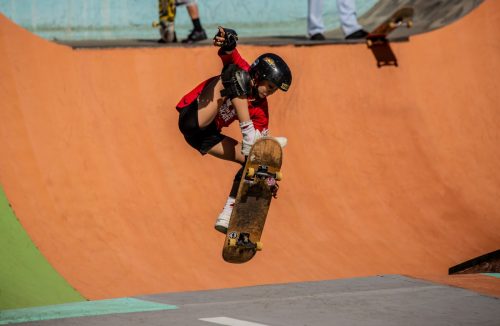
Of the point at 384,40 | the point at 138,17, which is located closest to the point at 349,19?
the point at 384,40

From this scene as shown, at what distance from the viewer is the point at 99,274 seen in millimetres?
8242

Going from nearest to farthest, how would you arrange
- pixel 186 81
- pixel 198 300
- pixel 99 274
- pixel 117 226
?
pixel 198 300 < pixel 99 274 < pixel 117 226 < pixel 186 81

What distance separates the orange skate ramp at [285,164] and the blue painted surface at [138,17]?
4.42 metres

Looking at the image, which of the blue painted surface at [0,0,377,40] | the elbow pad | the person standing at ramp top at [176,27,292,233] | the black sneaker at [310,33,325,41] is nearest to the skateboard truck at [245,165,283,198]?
the person standing at ramp top at [176,27,292,233]

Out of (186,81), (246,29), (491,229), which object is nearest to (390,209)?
(491,229)

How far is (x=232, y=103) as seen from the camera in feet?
24.0

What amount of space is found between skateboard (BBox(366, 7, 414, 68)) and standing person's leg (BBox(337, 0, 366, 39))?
25.1 inches

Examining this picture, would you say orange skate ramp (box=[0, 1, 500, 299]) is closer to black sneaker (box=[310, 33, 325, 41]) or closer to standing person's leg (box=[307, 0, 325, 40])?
black sneaker (box=[310, 33, 325, 41])

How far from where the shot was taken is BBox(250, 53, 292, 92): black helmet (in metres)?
7.27

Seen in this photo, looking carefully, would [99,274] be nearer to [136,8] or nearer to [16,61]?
[16,61]

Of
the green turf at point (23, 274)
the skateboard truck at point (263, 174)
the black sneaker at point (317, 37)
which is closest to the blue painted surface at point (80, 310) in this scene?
the green turf at point (23, 274)

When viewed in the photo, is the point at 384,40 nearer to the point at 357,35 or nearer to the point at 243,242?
the point at 357,35

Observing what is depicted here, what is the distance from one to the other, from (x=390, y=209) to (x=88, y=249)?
368 cm

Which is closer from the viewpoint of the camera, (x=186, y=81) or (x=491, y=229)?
(x=491, y=229)
